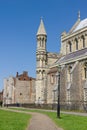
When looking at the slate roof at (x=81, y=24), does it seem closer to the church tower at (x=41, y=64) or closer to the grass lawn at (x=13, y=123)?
the church tower at (x=41, y=64)

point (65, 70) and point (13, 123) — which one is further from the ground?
point (65, 70)

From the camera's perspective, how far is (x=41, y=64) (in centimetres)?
7006

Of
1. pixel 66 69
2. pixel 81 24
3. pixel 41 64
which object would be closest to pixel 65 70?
pixel 66 69

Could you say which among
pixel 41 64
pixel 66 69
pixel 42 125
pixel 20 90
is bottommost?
pixel 42 125

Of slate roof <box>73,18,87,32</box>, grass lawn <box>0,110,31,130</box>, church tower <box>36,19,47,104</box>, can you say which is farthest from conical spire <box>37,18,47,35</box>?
grass lawn <box>0,110,31,130</box>

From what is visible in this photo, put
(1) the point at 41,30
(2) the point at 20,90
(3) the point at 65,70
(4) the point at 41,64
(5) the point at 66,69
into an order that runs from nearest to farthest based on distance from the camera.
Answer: (5) the point at 66,69, (3) the point at 65,70, (4) the point at 41,64, (1) the point at 41,30, (2) the point at 20,90

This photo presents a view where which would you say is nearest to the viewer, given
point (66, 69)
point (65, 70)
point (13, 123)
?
point (13, 123)

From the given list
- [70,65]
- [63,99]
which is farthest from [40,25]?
[63,99]

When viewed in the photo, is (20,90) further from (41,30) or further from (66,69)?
(66,69)

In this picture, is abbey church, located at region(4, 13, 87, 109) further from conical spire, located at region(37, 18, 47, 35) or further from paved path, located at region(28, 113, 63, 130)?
paved path, located at region(28, 113, 63, 130)

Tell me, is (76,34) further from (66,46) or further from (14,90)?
(14,90)

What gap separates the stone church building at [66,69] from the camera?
5247cm

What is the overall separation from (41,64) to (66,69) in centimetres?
1275

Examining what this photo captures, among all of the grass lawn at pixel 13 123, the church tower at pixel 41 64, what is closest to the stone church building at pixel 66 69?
the church tower at pixel 41 64
